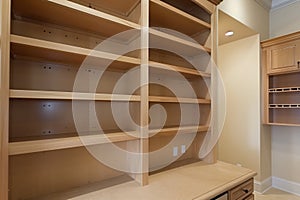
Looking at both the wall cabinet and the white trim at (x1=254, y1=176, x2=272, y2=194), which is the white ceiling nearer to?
the wall cabinet

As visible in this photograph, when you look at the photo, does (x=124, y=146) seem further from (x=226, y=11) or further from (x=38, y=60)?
(x=226, y=11)

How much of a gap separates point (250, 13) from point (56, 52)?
9.22ft

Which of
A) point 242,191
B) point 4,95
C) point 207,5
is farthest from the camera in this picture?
point 207,5

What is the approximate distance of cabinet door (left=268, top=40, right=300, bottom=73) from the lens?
272 cm

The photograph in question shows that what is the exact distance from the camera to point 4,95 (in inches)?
36.0

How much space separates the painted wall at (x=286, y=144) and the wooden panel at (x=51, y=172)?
298 cm

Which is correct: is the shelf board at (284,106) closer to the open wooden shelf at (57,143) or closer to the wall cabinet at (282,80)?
the wall cabinet at (282,80)

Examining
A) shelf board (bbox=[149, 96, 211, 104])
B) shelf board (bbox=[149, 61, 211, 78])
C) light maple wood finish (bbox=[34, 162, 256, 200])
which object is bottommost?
light maple wood finish (bbox=[34, 162, 256, 200])

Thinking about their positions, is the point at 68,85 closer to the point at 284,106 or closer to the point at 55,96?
the point at 55,96

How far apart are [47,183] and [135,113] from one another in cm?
76

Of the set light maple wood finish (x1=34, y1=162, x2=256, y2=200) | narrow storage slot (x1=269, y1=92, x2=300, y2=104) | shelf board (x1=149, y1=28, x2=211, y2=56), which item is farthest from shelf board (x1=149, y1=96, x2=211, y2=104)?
narrow storage slot (x1=269, y1=92, x2=300, y2=104)

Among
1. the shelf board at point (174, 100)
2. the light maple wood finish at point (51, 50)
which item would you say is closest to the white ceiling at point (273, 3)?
the shelf board at point (174, 100)

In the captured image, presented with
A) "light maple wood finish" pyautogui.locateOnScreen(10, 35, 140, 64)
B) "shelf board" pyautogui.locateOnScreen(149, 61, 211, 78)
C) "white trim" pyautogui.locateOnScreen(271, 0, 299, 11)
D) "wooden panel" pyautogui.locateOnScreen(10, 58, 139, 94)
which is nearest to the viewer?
"light maple wood finish" pyautogui.locateOnScreen(10, 35, 140, 64)

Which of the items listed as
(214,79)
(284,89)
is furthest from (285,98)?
(214,79)
